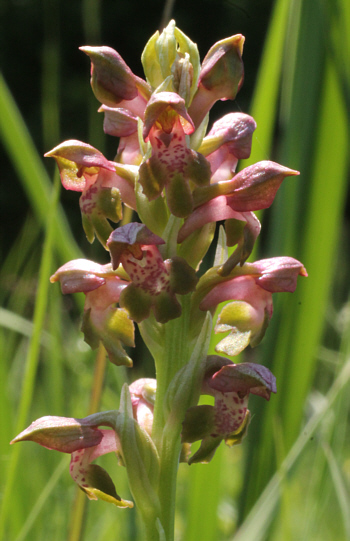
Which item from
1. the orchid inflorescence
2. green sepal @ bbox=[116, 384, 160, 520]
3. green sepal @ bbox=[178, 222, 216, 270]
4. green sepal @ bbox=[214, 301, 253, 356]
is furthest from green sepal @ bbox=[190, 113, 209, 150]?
green sepal @ bbox=[116, 384, 160, 520]

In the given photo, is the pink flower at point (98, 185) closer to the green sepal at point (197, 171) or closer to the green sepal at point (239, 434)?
the green sepal at point (197, 171)

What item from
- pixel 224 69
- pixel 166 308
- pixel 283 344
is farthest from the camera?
pixel 283 344

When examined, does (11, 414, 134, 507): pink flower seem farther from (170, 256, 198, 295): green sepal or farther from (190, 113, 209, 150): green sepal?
(190, 113, 209, 150): green sepal

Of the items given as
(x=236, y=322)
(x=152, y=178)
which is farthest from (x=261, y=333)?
(x=152, y=178)

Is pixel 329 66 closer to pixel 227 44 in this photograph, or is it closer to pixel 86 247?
pixel 227 44

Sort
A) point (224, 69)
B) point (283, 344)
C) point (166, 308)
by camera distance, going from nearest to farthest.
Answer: point (166, 308)
point (224, 69)
point (283, 344)

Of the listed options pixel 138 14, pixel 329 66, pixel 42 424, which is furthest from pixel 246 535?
pixel 138 14

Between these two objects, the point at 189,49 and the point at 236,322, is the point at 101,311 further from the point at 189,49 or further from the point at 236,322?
the point at 189,49

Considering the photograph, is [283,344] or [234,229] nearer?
[234,229]
